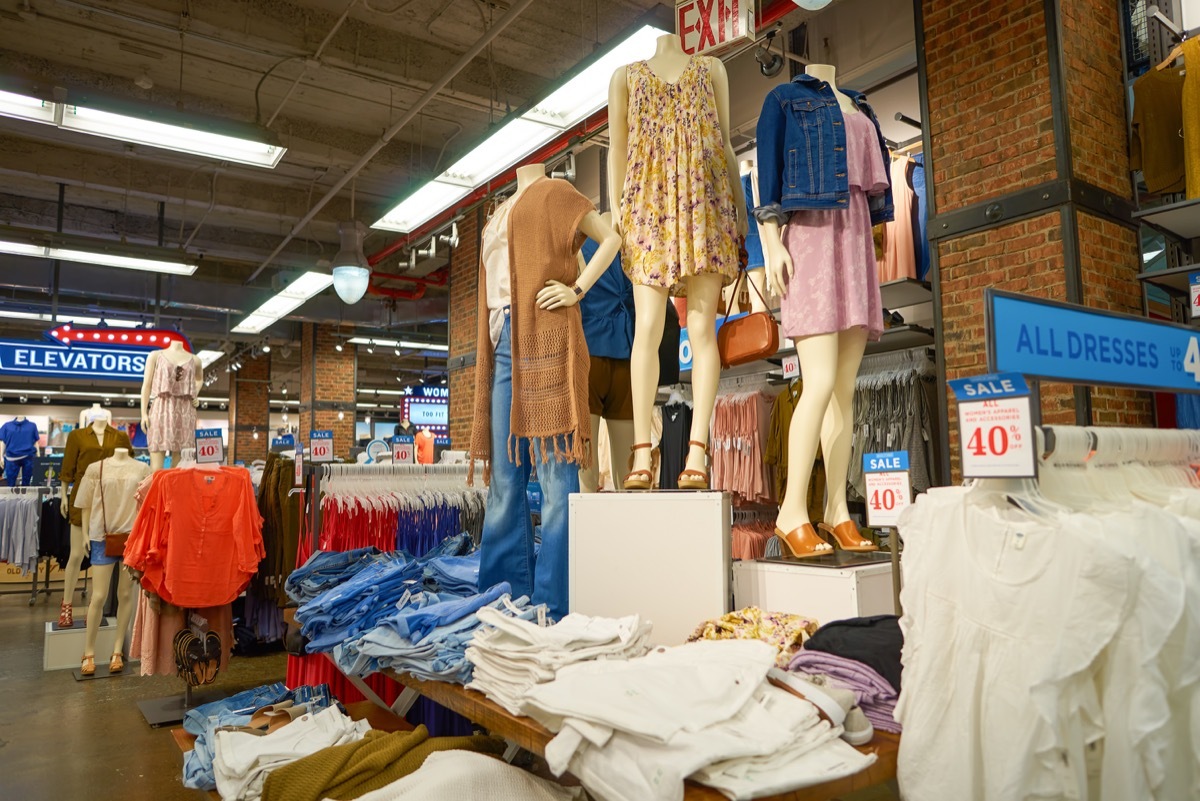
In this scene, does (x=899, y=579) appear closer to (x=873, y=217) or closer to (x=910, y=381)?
(x=873, y=217)

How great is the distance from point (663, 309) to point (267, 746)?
5.80 feet

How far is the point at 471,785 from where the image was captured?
5.61 ft

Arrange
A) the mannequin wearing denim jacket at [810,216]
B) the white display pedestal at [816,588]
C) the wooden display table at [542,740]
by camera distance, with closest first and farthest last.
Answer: the wooden display table at [542,740], the white display pedestal at [816,588], the mannequin wearing denim jacket at [810,216]

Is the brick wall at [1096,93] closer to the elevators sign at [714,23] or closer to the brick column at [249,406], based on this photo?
the elevators sign at [714,23]

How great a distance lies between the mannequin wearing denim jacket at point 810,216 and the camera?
7.86 feet

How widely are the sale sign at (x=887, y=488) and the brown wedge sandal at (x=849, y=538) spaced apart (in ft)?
1.46

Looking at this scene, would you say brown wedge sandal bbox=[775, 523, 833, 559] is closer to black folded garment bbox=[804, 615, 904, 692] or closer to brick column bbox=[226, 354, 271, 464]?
black folded garment bbox=[804, 615, 904, 692]

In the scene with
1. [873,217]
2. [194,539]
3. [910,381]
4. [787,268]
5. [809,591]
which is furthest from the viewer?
[910,381]

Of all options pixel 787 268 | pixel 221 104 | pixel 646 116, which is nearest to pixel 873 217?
pixel 787 268

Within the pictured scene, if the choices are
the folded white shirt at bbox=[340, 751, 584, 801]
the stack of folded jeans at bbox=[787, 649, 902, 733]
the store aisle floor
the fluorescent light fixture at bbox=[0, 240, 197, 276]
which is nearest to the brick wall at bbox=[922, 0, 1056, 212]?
the stack of folded jeans at bbox=[787, 649, 902, 733]

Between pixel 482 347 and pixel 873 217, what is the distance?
139 cm

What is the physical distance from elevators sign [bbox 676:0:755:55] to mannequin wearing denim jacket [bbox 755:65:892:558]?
67.2 inches

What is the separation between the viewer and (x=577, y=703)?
56.6 inches

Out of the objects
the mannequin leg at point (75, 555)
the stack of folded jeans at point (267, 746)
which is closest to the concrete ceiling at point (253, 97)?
the mannequin leg at point (75, 555)
